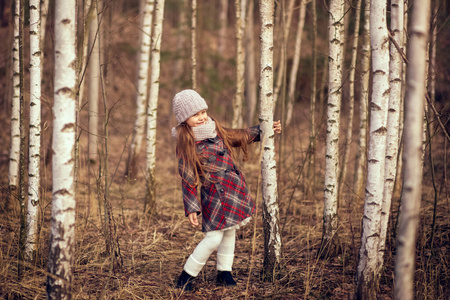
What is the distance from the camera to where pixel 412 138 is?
7.19ft

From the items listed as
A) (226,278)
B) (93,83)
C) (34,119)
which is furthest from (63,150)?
(93,83)

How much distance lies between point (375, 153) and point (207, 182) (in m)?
1.31

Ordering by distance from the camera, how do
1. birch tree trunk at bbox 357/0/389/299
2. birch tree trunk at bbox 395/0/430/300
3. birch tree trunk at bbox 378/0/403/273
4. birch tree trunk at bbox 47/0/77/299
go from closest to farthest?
birch tree trunk at bbox 395/0/430/300 → birch tree trunk at bbox 47/0/77/299 → birch tree trunk at bbox 357/0/389/299 → birch tree trunk at bbox 378/0/403/273

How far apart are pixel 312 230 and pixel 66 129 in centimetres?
340

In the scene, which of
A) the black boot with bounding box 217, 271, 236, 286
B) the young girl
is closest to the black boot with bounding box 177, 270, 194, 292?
the young girl

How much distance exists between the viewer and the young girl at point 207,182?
3473mm

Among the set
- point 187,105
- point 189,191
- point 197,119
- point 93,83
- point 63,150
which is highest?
point 93,83

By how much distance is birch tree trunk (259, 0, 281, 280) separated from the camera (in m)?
3.60

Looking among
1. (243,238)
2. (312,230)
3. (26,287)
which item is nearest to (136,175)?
(243,238)

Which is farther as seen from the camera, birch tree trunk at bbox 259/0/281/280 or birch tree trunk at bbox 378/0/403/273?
birch tree trunk at bbox 259/0/281/280

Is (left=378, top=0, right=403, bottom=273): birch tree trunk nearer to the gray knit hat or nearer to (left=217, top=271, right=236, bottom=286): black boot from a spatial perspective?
(left=217, top=271, right=236, bottom=286): black boot

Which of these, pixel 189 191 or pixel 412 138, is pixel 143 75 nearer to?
pixel 189 191

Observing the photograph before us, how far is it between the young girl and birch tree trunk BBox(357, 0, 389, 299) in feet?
3.17

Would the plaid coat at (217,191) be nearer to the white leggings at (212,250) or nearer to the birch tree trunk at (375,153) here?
the white leggings at (212,250)
